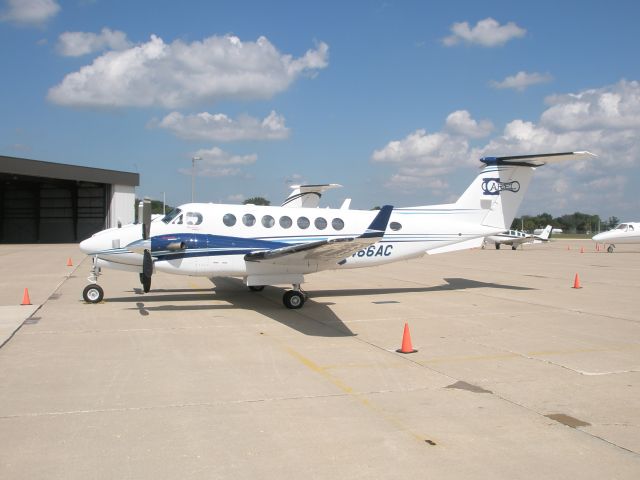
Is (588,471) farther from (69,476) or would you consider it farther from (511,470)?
(69,476)

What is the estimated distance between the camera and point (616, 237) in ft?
131

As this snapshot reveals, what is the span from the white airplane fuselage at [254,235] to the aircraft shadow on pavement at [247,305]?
0.91 metres

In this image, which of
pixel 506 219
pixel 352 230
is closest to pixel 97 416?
pixel 352 230

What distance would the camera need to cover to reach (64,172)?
51.4m

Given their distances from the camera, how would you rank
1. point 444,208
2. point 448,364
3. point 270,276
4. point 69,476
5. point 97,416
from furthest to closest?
point 444,208 → point 270,276 → point 448,364 → point 97,416 → point 69,476

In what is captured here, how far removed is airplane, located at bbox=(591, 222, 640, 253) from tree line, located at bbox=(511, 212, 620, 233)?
270 feet

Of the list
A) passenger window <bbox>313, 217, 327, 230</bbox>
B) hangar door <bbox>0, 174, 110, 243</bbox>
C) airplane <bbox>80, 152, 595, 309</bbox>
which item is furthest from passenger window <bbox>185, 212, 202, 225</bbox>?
hangar door <bbox>0, 174, 110, 243</bbox>

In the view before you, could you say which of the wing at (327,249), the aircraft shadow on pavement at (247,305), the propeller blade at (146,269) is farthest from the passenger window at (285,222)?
the propeller blade at (146,269)

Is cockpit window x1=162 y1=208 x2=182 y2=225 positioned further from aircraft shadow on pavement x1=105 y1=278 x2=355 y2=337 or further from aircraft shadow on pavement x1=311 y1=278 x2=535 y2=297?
aircraft shadow on pavement x1=311 y1=278 x2=535 y2=297

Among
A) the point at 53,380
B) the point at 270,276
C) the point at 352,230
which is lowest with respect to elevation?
the point at 53,380

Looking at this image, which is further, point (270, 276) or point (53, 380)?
point (270, 276)

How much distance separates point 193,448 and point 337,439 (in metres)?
1.33

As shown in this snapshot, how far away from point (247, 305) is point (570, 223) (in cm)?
16406

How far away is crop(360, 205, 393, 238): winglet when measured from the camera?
36.4 feet
